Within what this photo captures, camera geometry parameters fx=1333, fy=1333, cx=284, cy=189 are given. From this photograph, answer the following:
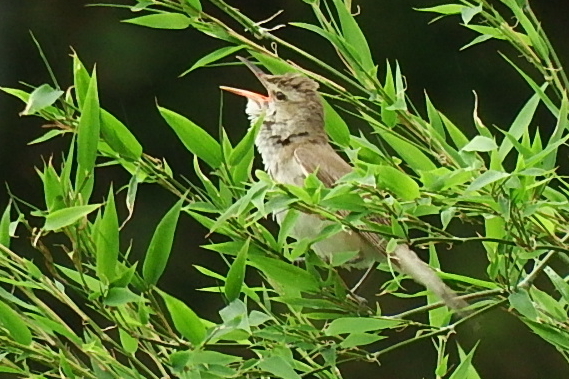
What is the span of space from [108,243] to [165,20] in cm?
31

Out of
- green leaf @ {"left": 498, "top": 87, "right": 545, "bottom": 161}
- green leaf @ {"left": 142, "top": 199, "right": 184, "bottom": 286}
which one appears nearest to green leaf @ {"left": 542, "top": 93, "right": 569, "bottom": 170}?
green leaf @ {"left": 498, "top": 87, "right": 545, "bottom": 161}

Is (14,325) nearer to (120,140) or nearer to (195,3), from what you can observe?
(120,140)

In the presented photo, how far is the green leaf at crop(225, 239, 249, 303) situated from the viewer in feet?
3.89

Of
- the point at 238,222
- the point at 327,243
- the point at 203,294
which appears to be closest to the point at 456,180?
the point at 238,222

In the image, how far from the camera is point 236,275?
1187mm

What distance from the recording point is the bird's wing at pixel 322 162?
1854 mm

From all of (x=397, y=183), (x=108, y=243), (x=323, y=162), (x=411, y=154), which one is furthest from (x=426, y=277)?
(x=323, y=162)

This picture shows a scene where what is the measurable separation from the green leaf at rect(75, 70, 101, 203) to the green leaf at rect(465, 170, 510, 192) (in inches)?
13.6

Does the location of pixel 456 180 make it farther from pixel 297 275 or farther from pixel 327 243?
pixel 327 243

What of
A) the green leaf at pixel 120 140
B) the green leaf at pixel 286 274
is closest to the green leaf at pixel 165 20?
the green leaf at pixel 120 140

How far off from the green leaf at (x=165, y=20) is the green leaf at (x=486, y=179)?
406mm

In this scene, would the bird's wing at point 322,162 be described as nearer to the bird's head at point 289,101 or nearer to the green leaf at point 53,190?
the bird's head at point 289,101

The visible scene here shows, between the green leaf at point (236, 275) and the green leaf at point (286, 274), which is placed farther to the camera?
the green leaf at point (286, 274)

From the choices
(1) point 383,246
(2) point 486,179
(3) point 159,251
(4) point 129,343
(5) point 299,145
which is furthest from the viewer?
(5) point 299,145
